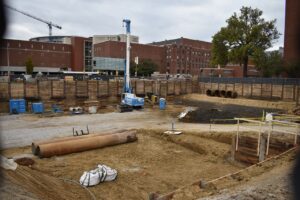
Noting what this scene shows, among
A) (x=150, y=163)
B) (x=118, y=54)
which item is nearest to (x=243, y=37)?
(x=150, y=163)

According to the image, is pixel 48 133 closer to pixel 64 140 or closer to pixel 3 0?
pixel 64 140

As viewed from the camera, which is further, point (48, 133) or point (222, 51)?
point (222, 51)

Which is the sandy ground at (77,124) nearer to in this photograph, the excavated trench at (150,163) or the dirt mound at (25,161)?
the excavated trench at (150,163)

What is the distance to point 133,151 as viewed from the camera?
467 inches

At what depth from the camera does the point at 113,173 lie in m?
8.77

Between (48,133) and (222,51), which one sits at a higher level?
(222,51)

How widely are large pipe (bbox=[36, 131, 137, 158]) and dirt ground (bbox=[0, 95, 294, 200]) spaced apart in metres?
0.23

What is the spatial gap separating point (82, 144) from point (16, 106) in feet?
39.7

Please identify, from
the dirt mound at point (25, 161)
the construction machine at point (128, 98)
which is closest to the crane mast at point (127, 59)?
the construction machine at point (128, 98)

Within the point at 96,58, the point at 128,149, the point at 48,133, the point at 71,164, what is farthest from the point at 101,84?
the point at 96,58

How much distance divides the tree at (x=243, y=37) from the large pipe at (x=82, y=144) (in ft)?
86.4

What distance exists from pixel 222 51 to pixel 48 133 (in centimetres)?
2969

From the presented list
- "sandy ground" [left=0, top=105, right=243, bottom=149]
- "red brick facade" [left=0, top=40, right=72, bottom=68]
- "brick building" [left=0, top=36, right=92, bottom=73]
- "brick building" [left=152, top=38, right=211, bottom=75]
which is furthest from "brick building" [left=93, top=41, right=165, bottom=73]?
"sandy ground" [left=0, top=105, right=243, bottom=149]

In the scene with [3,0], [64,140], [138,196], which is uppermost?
[3,0]
